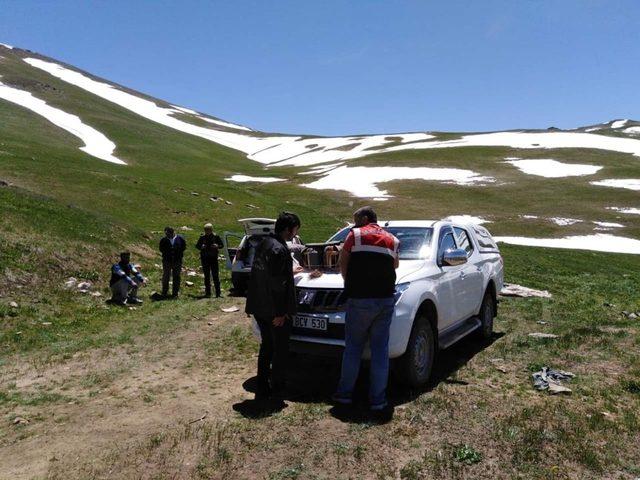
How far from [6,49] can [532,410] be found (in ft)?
558

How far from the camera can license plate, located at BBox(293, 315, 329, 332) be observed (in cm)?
666

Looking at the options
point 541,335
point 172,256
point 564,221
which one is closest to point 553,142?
point 564,221

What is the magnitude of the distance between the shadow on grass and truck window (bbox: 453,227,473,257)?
192 cm

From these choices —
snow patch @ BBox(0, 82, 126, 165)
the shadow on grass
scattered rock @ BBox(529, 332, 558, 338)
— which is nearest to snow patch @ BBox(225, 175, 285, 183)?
snow patch @ BBox(0, 82, 126, 165)

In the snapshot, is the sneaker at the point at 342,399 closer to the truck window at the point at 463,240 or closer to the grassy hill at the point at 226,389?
the grassy hill at the point at 226,389

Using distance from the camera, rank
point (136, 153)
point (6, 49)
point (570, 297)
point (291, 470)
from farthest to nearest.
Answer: point (6, 49) < point (136, 153) < point (570, 297) < point (291, 470)

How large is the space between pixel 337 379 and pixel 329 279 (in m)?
1.54

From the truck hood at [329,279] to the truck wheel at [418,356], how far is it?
66cm

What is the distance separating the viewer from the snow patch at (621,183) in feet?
168

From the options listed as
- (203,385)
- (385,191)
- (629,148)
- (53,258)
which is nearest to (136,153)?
(385,191)

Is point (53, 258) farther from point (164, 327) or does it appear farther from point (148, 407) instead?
point (148, 407)

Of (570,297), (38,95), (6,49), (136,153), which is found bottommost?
(570,297)

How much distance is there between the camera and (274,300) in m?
6.34

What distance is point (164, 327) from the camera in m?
10.9
